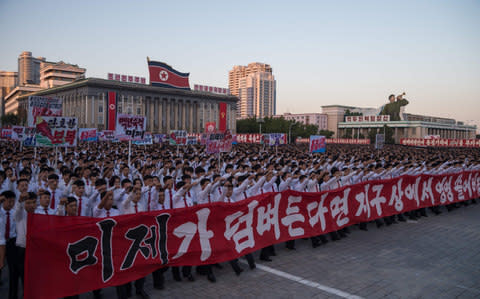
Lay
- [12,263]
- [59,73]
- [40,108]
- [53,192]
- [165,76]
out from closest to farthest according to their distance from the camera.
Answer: [12,263] → [53,192] → [40,108] → [165,76] → [59,73]

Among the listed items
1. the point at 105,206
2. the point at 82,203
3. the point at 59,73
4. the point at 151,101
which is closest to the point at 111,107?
the point at 151,101

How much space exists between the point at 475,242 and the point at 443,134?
12791cm

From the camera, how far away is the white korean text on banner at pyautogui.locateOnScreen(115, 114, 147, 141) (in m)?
12.2

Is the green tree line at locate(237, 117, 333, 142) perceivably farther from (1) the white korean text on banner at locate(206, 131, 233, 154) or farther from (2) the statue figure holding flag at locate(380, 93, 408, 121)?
(1) the white korean text on banner at locate(206, 131, 233, 154)

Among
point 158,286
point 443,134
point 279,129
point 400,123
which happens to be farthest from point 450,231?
point 443,134

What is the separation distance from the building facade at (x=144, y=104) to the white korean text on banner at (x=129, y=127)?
57390mm

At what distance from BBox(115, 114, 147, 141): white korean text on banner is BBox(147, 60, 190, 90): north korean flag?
6316 cm

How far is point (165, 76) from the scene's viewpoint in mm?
76875

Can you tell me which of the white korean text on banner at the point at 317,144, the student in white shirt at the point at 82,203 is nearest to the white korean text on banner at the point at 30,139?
the student in white shirt at the point at 82,203

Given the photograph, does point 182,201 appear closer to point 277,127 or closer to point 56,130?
point 56,130

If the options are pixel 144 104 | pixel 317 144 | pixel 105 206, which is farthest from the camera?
pixel 144 104

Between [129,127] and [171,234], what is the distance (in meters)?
7.11

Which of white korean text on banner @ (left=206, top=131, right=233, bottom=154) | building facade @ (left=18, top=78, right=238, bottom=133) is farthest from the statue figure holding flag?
white korean text on banner @ (left=206, top=131, right=233, bottom=154)

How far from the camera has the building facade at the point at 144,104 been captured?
243 feet
